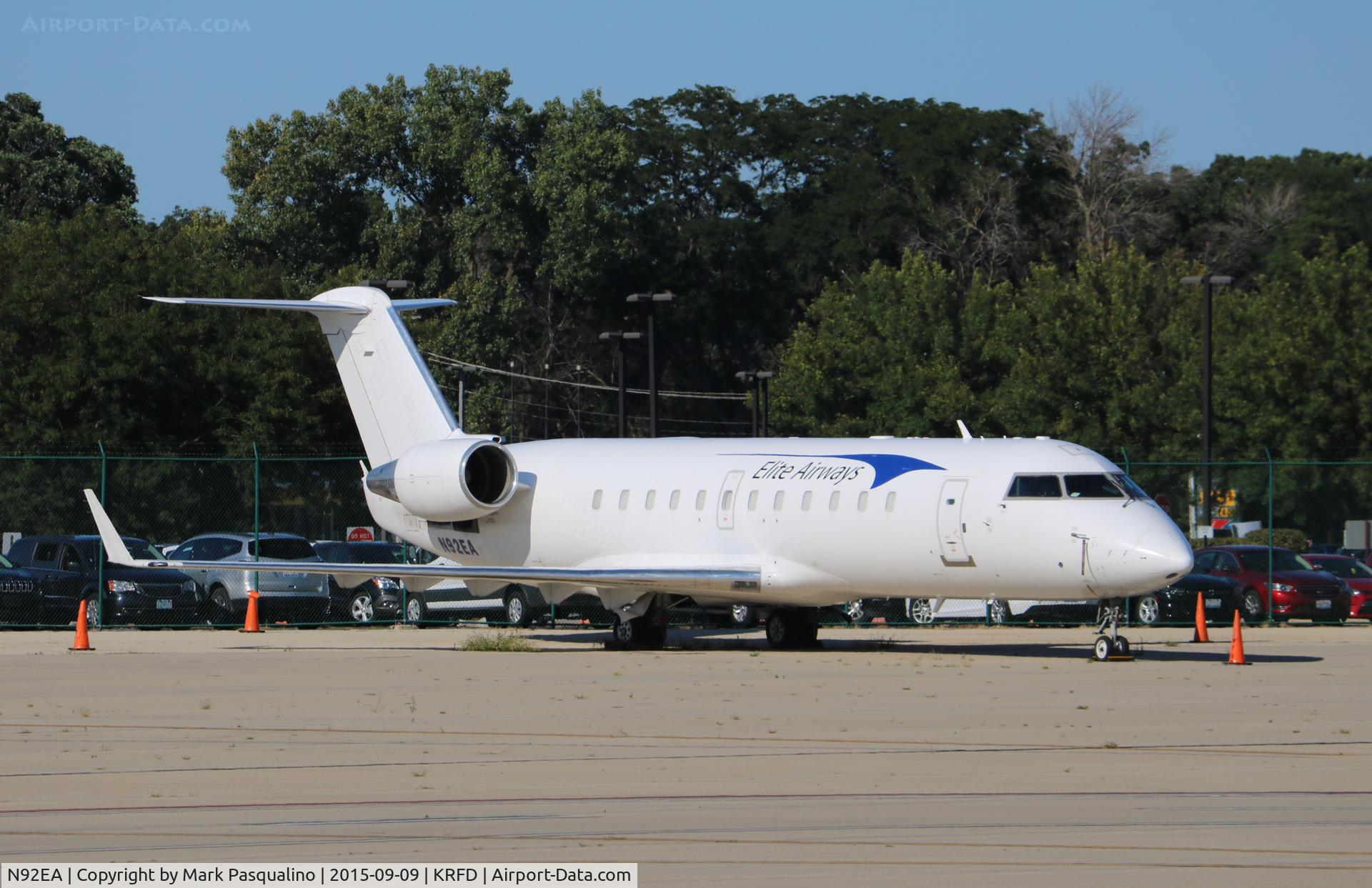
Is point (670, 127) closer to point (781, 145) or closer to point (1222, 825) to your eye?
point (781, 145)

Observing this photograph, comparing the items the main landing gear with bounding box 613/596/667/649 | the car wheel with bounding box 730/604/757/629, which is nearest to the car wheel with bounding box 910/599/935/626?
the car wheel with bounding box 730/604/757/629

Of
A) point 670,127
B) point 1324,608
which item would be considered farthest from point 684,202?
point 1324,608

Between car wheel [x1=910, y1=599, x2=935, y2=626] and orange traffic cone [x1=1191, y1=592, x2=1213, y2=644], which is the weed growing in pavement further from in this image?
orange traffic cone [x1=1191, y1=592, x2=1213, y2=644]

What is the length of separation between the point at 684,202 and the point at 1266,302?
37791 millimetres

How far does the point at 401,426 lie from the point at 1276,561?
1545cm

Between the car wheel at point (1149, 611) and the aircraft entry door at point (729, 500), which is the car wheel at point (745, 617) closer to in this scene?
the aircraft entry door at point (729, 500)

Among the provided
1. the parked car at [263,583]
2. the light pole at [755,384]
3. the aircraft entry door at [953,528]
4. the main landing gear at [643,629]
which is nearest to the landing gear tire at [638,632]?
the main landing gear at [643,629]

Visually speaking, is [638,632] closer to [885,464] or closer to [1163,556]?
[885,464]

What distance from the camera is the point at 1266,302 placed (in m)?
50.3

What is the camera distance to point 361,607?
31578 millimetres

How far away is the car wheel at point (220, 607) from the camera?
3042 cm

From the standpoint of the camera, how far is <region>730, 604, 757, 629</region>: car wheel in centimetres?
2861

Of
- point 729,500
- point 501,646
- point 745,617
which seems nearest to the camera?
point 729,500

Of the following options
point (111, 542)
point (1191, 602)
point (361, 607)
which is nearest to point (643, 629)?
point (111, 542)
